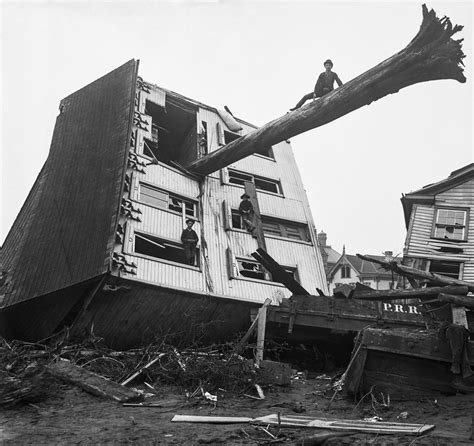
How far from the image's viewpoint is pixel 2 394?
25.2ft

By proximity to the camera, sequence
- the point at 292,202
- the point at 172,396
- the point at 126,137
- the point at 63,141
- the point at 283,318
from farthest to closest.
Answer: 1. the point at 292,202
2. the point at 63,141
3. the point at 126,137
4. the point at 283,318
5. the point at 172,396

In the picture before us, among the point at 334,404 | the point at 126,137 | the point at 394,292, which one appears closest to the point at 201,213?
the point at 126,137

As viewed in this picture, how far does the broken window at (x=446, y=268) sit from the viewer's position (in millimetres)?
20022

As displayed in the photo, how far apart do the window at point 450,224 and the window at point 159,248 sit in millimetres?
11316

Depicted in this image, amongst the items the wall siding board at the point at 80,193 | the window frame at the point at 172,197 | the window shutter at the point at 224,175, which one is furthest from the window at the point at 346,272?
the wall siding board at the point at 80,193

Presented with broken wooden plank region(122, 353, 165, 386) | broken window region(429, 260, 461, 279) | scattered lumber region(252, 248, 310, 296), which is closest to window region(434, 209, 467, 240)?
broken window region(429, 260, 461, 279)

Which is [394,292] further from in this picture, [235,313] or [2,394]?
[2,394]

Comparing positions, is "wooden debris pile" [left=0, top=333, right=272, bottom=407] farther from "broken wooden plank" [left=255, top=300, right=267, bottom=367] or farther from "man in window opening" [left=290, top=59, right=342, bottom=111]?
"man in window opening" [left=290, top=59, right=342, bottom=111]

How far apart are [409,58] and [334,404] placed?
7720mm

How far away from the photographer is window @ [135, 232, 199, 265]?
51.3ft

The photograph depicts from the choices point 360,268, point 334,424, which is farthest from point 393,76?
point 360,268

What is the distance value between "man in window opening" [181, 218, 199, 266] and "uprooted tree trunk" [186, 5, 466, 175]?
404 centimetres

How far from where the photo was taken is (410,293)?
35.3 ft

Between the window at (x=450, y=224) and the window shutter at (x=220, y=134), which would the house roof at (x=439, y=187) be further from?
the window shutter at (x=220, y=134)
